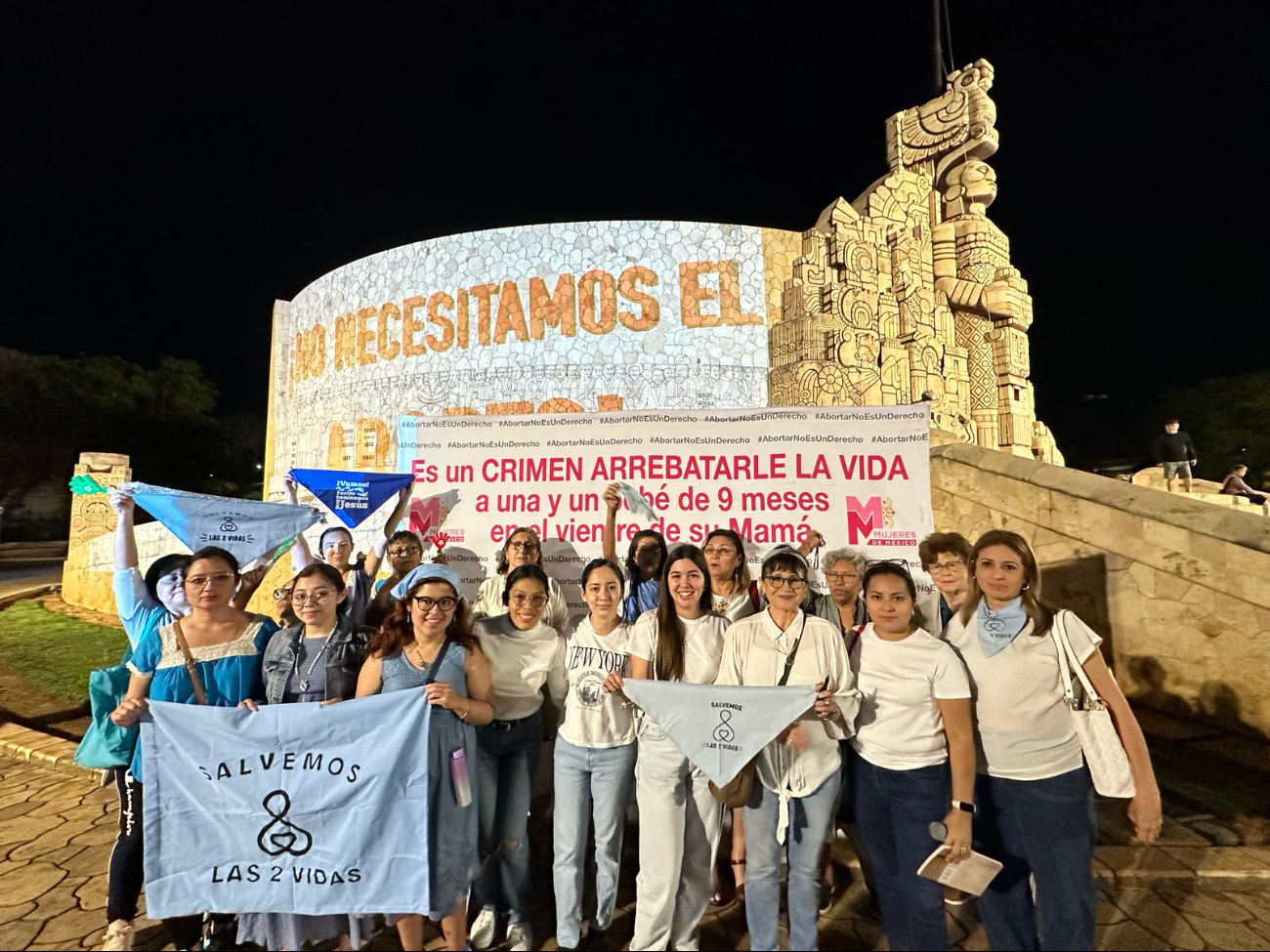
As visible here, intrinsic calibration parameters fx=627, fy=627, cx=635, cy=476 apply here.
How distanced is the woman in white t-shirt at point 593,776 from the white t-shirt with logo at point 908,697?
37.4 inches

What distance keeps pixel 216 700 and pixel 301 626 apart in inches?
17.5

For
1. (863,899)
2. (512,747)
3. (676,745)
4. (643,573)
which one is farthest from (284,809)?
(863,899)

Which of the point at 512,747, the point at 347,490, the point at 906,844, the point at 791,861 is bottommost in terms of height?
the point at 791,861

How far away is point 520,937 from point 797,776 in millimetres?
1324

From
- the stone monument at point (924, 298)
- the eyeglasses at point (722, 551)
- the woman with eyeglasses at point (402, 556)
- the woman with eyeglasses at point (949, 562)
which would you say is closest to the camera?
the woman with eyeglasses at point (949, 562)

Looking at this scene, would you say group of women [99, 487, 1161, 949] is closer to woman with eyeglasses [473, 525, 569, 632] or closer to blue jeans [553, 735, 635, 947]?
blue jeans [553, 735, 635, 947]

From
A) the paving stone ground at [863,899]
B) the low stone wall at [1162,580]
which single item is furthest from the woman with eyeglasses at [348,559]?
the low stone wall at [1162,580]

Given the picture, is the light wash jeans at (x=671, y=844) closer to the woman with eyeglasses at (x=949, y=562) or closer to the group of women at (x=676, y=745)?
the group of women at (x=676, y=745)

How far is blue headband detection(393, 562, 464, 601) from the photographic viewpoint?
271 cm

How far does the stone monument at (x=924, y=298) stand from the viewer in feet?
29.6

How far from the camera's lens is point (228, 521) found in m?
3.95

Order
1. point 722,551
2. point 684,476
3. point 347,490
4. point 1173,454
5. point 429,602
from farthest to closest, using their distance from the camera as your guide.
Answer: point 1173,454 < point 347,490 < point 684,476 < point 722,551 < point 429,602

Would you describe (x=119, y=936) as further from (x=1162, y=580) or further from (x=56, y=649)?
(x=56, y=649)

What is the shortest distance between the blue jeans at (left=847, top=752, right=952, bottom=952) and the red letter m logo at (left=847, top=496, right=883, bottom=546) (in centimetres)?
176
